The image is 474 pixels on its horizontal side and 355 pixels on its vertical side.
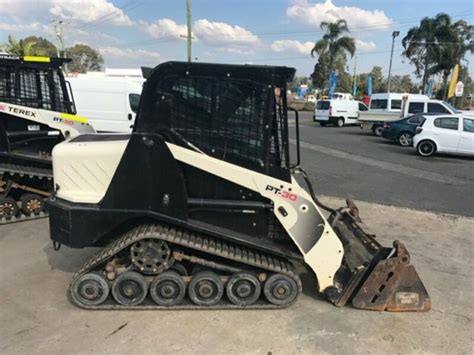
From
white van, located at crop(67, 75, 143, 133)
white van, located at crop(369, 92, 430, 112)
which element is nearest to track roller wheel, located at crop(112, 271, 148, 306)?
white van, located at crop(67, 75, 143, 133)

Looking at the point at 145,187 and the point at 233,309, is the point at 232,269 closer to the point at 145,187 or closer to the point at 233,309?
the point at 233,309

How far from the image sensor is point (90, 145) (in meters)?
3.96

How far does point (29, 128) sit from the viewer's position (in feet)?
23.0

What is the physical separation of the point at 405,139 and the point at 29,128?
15.3 m

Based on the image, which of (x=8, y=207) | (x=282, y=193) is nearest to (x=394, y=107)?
(x=8, y=207)

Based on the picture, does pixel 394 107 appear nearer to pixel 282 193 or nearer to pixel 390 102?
pixel 390 102

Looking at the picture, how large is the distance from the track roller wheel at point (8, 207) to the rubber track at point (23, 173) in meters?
0.08

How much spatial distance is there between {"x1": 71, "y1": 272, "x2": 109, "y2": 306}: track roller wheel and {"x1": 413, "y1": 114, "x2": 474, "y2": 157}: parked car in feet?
45.1

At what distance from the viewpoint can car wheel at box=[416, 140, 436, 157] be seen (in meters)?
14.8

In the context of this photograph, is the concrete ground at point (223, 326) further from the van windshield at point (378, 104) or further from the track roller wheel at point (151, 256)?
the van windshield at point (378, 104)

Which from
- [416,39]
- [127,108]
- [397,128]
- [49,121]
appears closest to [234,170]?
[49,121]

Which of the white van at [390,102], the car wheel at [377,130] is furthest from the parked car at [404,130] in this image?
the white van at [390,102]

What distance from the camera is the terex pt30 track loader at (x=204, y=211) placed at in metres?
3.63

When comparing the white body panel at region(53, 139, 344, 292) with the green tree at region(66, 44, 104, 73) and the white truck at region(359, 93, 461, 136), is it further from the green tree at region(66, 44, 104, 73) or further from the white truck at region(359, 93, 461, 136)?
the green tree at region(66, 44, 104, 73)
